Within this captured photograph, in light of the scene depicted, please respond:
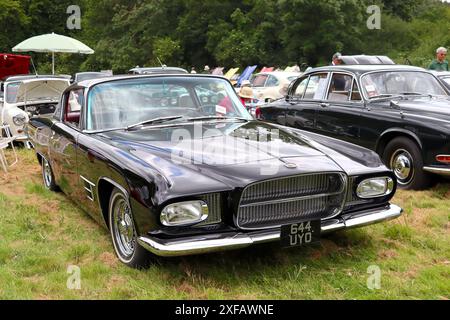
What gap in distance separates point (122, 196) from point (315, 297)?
1.62 metres

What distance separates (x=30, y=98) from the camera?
34.0ft

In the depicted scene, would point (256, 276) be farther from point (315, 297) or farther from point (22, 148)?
point (22, 148)

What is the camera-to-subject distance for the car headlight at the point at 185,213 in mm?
3387

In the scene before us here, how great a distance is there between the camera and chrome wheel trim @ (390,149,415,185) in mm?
6176

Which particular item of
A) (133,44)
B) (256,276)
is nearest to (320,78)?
(256,276)

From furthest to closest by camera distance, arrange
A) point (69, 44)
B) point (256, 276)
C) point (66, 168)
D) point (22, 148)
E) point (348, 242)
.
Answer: point (69, 44) < point (22, 148) < point (66, 168) < point (348, 242) < point (256, 276)

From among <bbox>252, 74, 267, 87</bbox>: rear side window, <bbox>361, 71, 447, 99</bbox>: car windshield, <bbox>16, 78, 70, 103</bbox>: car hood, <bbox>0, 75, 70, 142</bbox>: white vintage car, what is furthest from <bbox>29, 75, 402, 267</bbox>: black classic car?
<bbox>252, 74, 267, 87</bbox>: rear side window

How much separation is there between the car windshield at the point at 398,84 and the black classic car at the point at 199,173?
2.42 meters

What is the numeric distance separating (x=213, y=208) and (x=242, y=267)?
721 millimetres

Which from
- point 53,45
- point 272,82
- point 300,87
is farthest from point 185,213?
point 272,82

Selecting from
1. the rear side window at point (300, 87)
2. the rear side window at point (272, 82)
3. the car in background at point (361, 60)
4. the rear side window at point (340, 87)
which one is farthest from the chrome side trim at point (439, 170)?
the rear side window at point (272, 82)

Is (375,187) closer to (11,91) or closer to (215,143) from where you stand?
(215,143)

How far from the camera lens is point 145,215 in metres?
3.47

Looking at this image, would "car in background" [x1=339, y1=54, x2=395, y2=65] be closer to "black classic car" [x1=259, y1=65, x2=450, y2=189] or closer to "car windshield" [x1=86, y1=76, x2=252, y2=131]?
"black classic car" [x1=259, y1=65, x2=450, y2=189]
